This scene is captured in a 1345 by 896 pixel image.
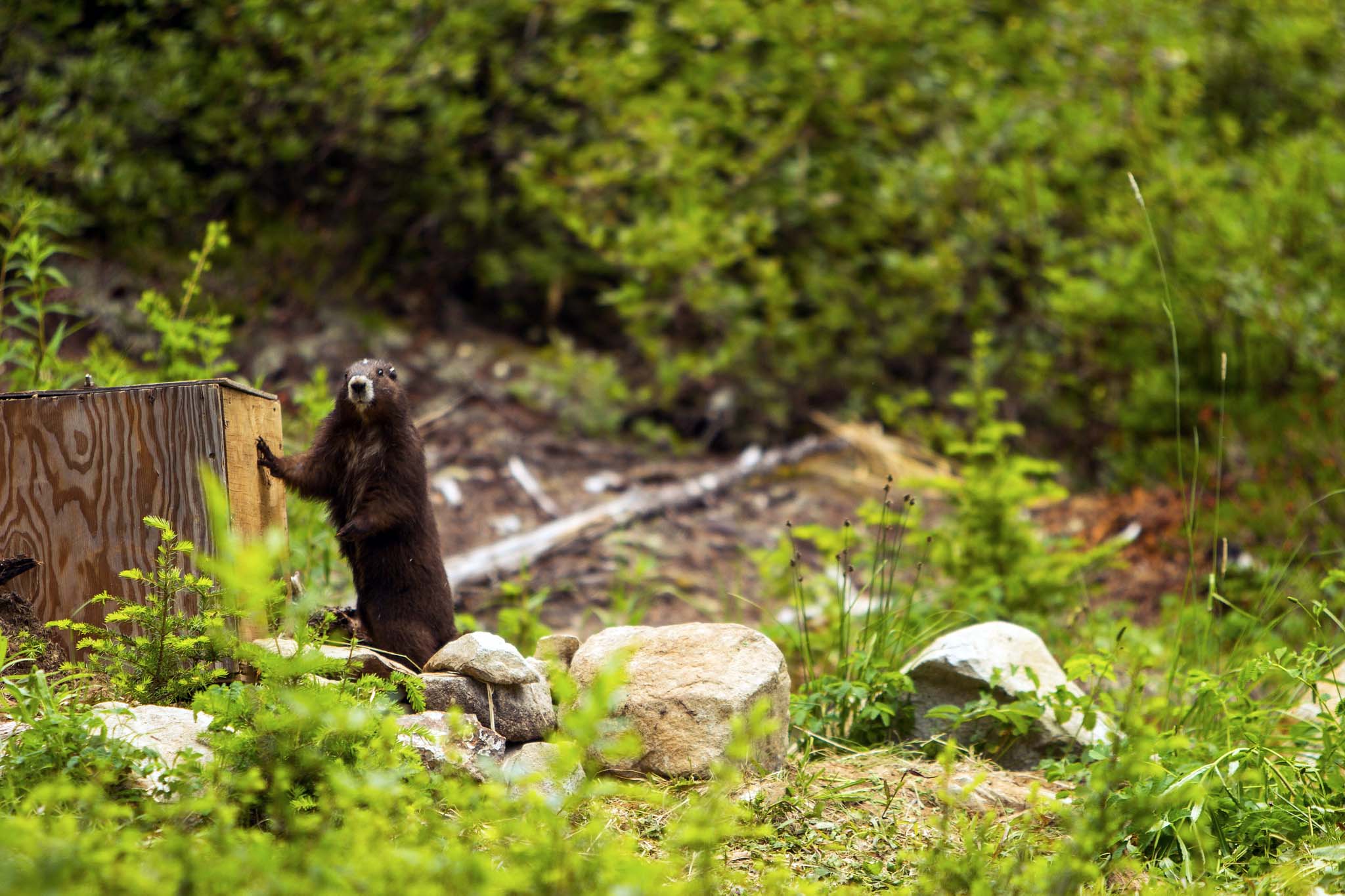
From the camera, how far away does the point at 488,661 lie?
3.32m

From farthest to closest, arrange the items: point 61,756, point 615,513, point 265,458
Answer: point 615,513, point 265,458, point 61,756

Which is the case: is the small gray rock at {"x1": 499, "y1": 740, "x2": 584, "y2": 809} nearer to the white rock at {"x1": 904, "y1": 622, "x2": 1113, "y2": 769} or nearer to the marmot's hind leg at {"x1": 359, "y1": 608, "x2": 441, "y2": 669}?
the marmot's hind leg at {"x1": 359, "y1": 608, "x2": 441, "y2": 669}

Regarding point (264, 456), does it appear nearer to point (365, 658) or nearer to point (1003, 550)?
point (365, 658)

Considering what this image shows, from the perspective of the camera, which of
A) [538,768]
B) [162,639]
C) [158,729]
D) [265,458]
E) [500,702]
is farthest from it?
[265,458]

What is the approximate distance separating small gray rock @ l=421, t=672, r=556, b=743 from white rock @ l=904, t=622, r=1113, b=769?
1430 mm

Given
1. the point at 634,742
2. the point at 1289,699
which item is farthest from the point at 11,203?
the point at 1289,699

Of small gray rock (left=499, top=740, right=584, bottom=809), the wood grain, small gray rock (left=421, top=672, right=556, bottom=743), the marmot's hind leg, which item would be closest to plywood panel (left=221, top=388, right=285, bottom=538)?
the wood grain

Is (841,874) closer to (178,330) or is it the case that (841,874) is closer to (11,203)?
(178,330)

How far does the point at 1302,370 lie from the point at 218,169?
7.30m

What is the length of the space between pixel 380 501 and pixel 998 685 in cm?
219

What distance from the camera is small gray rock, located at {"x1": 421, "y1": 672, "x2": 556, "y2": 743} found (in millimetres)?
3330

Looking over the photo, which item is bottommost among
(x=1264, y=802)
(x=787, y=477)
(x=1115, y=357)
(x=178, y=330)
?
(x=787, y=477)

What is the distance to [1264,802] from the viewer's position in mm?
3240

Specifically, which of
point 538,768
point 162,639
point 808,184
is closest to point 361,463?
point 162,639
